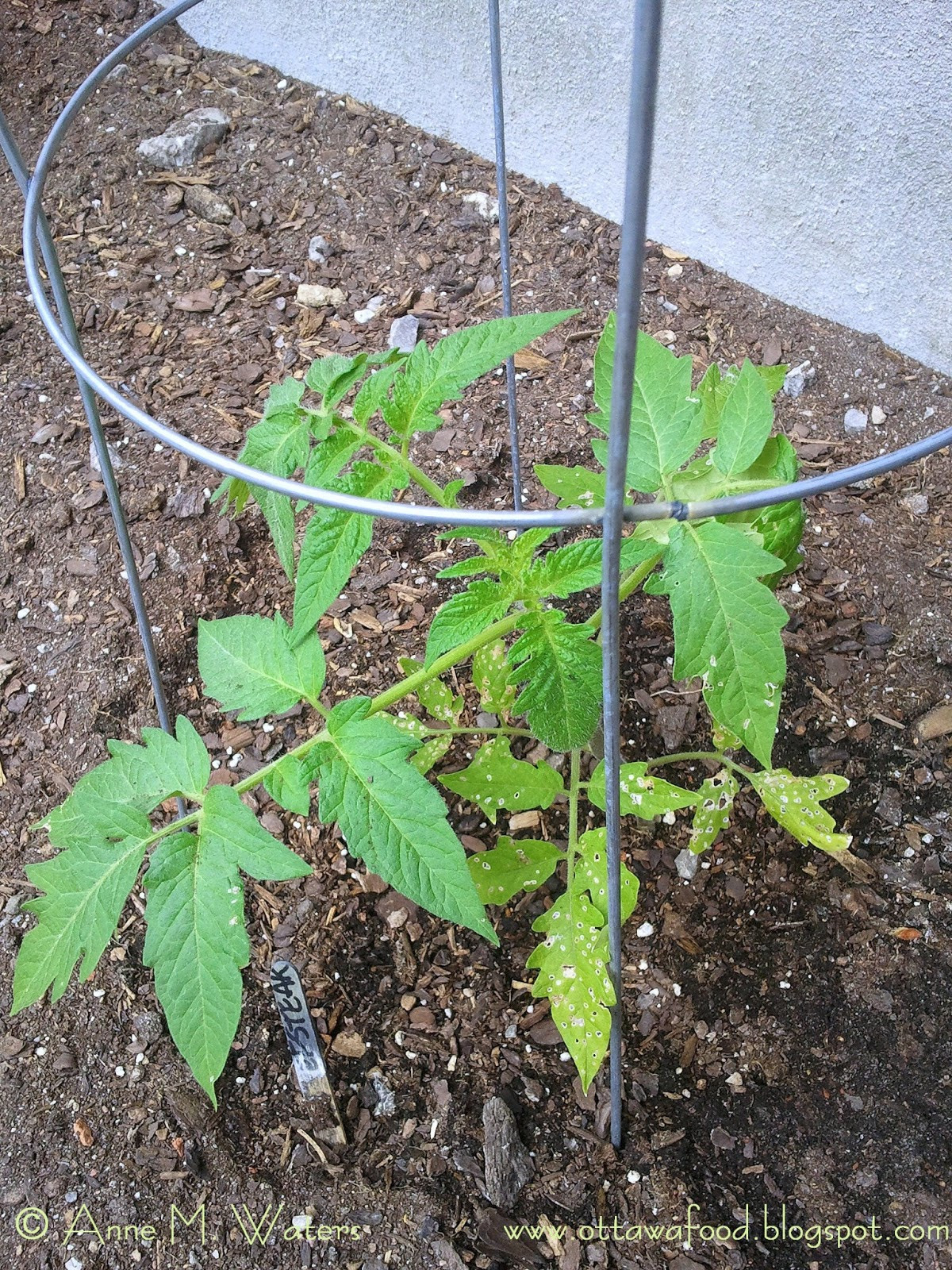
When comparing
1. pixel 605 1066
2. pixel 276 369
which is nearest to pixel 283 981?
pixel 605 1066

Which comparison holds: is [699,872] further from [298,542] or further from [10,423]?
[10,423]

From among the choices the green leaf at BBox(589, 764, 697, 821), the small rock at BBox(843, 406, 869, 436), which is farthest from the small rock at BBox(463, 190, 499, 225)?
the green leaf at BBox(589, 764, 697, 821)

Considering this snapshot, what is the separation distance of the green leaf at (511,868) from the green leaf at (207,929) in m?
0.36

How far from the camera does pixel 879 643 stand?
1.59m

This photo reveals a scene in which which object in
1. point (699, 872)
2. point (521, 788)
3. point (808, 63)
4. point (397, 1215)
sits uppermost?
point (808, 63)

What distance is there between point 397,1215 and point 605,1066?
0.30 m

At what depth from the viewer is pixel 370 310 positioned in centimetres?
212

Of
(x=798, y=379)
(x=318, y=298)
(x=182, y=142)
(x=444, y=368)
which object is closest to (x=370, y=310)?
(x=318, y=298)

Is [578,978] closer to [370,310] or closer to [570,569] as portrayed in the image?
[570,569]

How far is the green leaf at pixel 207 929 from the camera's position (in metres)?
0.89

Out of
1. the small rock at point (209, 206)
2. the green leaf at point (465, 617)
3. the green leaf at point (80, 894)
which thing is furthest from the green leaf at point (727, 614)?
the small rock at point (209, 206)

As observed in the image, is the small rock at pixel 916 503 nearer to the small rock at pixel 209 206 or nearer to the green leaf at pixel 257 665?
the green leaf at pixel 257 665

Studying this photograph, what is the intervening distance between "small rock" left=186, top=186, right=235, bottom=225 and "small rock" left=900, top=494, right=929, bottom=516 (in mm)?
1577

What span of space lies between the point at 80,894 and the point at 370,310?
148cm
